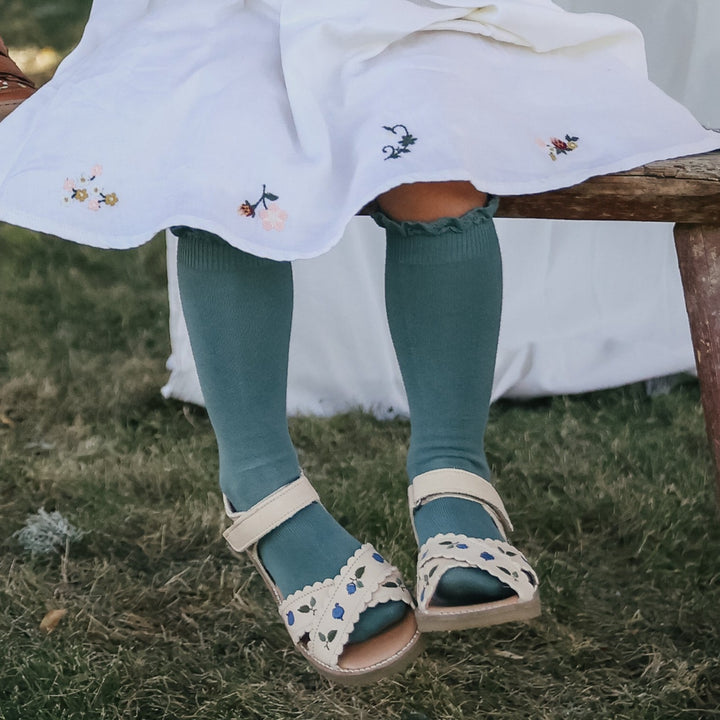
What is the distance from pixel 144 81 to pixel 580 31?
0.39 m

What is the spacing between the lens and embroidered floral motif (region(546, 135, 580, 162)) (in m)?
0.84

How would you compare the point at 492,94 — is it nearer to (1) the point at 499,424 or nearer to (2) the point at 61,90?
(2) the point at 61,90

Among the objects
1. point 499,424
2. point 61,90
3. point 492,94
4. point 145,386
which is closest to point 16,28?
point 145,386

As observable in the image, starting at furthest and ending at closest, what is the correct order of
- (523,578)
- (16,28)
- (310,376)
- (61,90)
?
1. (16,28)
2. (310,376)
3. (61,90)
4. (523,578)

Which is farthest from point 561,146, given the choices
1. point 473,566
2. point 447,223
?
point 473,566

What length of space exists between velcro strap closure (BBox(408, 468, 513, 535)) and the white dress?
0.23m

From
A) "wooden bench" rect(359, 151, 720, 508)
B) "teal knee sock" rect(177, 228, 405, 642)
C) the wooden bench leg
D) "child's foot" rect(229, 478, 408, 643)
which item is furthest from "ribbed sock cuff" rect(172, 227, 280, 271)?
the wooden bench leg

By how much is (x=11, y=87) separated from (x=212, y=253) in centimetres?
39

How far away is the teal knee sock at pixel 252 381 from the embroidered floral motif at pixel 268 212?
2.3 inches

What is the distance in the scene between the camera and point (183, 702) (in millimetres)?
1044

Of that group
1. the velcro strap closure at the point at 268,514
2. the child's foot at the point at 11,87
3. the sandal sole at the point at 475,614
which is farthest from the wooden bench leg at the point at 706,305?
the child's foot at the point at 11,87

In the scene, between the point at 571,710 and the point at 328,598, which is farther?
the point at 571,710

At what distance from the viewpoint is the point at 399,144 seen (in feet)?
2.60

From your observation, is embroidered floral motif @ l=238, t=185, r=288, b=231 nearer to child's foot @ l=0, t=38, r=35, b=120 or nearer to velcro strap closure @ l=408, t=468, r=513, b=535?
velcro strap closure @ l=408, t=468, r=513, b=535
